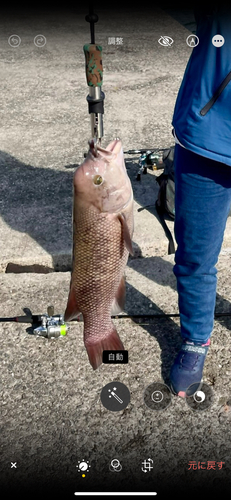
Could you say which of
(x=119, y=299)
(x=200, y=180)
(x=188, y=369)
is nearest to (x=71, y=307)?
(x=119, y=299)

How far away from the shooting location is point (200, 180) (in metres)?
2.33

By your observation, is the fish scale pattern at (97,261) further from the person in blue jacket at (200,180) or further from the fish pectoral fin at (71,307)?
the person in blue jacket at (200,180)

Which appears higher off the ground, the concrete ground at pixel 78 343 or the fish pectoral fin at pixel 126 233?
the fish pectoral fin at pixel 126 233

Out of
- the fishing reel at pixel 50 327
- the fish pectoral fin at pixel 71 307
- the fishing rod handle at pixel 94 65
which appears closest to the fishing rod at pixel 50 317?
the fishing reel at pixel 50 327

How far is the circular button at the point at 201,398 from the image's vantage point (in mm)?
2710

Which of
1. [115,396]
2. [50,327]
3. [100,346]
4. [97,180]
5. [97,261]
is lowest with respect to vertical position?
[115,396]

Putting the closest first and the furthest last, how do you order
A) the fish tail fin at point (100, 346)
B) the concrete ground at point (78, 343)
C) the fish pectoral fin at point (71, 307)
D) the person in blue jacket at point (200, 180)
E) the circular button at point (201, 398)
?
the fish pectoral fin at point (71, 307) < the fish tail fin at point (100, 346) < the person in blue jacket at point (200, 180) < the concrete ground at point (78, 343) < the circular button at point (201, 398)

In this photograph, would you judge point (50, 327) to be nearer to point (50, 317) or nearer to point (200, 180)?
point (50, 317)

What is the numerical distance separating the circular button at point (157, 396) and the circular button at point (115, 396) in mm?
111

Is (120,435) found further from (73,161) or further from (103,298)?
(73,161)

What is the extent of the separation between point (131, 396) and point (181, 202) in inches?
42.9

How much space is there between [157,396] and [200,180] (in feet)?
4.01

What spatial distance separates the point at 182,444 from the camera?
250 cm

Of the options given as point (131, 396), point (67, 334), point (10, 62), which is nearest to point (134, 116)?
point (10, 62)
